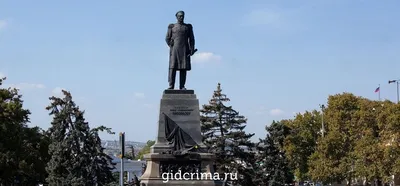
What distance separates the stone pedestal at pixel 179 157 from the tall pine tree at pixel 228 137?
19.7 meters

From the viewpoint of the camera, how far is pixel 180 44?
2112 cm

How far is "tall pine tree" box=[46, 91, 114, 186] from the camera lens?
32.4 metres

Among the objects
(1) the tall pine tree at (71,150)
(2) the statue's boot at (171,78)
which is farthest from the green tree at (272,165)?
(2) the statue's boot at (171,78)

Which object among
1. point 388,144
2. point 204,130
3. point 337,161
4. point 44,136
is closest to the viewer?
point 44,136

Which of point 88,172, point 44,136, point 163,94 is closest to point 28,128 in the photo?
point 44,136

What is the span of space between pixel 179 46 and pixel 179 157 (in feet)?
11.3

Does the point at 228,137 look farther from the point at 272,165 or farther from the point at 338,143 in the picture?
the point at 338,143

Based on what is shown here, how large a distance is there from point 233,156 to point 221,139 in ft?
4.76

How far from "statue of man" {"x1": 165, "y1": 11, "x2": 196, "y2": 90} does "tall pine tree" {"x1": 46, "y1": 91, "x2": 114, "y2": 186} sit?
1244cm

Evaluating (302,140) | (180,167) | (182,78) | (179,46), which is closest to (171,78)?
(182,78)

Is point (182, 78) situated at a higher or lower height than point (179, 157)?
higher

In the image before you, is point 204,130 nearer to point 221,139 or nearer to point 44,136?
point 221,139

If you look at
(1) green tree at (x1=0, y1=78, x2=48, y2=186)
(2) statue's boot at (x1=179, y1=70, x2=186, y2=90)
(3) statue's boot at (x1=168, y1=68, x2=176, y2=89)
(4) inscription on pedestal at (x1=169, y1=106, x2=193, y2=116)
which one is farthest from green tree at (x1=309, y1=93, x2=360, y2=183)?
(4) inscription on pedestal at (x1=169, y1=106, x2=193, y2=116)

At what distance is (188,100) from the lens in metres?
20.8
